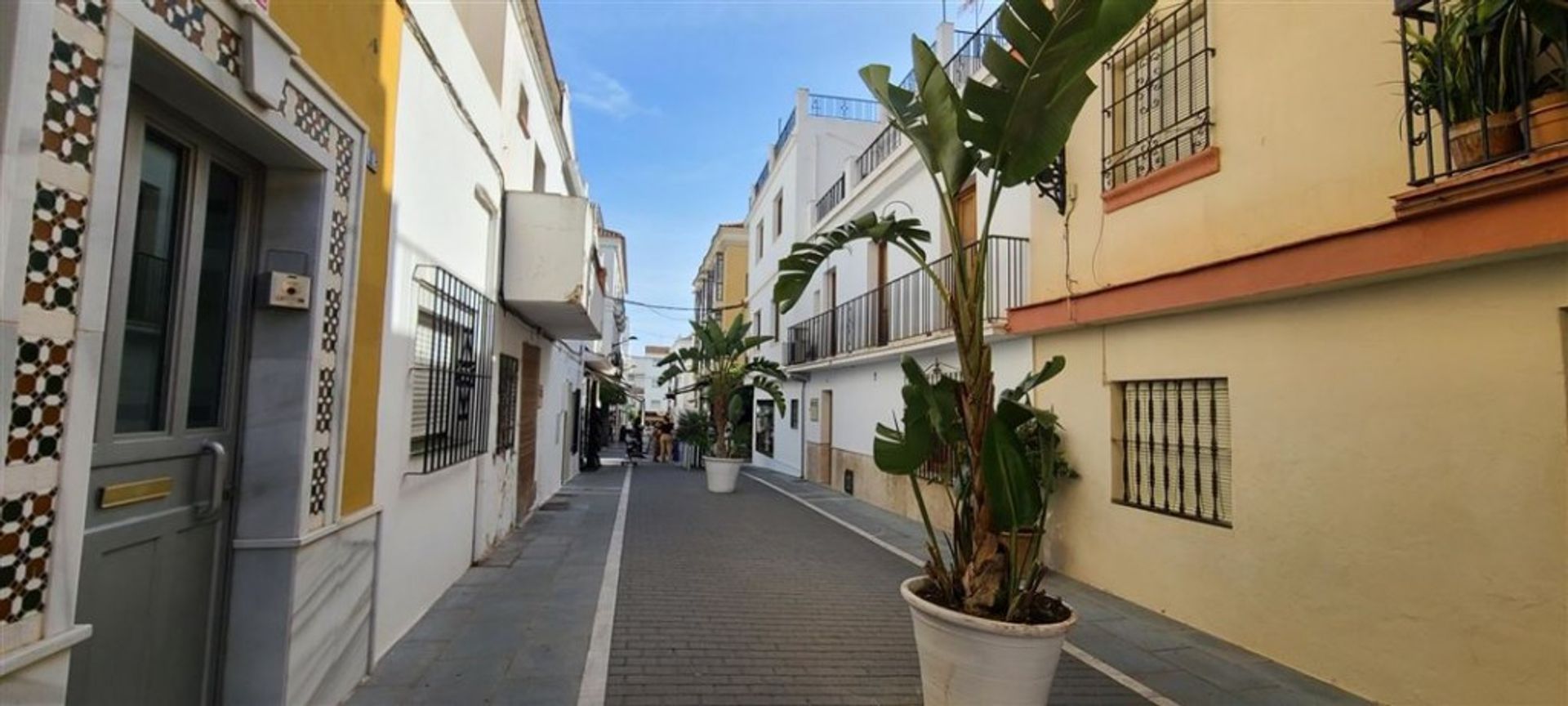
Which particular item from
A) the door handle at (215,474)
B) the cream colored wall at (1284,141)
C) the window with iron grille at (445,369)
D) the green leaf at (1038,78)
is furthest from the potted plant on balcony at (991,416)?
the window with iron grille at (445,369)

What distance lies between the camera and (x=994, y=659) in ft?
11.3

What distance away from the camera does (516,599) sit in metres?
6.34

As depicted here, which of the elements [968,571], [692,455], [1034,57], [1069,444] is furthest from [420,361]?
[692,455]

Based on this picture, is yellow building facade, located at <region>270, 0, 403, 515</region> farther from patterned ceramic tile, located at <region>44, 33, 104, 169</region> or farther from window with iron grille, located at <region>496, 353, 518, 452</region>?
window with iron grille, located at <region>496, 353, 518, 452</region>

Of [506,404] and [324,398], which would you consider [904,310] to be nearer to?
[506,404]

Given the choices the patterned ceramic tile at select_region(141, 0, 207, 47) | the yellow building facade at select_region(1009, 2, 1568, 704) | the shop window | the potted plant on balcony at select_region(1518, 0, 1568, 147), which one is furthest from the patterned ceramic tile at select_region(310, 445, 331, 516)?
the shop window

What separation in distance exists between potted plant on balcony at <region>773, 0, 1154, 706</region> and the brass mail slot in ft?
10.2

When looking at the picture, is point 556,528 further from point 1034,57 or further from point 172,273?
point 1034,57

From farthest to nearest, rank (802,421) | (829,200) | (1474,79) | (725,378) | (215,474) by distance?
(802,421), (829,200), (725,378), (1474,79), (215,474)

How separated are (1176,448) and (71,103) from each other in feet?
23.7

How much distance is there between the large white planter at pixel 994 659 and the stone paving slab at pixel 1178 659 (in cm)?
129

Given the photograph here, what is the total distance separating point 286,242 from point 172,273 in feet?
2.01

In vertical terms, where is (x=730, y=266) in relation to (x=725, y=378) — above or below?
above

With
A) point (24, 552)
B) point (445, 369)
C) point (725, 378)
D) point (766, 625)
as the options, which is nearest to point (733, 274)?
point (725, 378)
